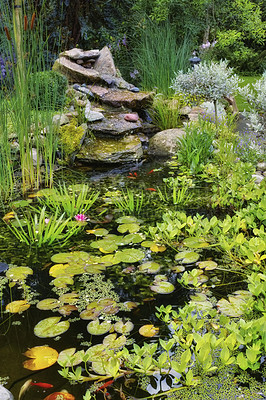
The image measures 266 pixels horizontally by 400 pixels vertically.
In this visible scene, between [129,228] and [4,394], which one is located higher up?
[4,394]

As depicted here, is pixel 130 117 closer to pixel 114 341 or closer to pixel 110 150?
pixel 110 150

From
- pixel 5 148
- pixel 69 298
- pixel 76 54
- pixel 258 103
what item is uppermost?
pixel 76 54

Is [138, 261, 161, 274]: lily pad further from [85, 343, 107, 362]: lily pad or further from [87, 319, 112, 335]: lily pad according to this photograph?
[85, 343, 107, 362]: lily pad

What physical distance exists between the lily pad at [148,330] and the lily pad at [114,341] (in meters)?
0.10

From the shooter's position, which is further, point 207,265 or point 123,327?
point 207,265

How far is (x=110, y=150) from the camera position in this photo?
481cm

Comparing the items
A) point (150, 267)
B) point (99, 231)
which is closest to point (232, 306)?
point (150, 267)

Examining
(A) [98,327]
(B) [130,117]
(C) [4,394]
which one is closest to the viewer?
(C) [4,394]

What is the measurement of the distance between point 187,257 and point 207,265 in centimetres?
15

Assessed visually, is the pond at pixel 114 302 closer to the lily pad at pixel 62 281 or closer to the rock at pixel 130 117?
the lily pad at pixel 62 281

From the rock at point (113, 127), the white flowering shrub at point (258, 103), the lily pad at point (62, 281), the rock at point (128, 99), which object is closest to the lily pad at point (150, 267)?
the lily pad at point (62, 281)

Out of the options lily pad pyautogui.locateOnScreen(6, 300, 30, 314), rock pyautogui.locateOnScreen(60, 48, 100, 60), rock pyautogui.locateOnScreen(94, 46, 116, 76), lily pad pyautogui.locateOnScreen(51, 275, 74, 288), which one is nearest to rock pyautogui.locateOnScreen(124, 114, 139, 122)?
rock pyautogui.locateOnScreen(94, 46, 116, 76)

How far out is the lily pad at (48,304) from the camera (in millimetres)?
1966

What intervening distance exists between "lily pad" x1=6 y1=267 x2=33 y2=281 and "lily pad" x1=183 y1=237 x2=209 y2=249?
986 mm
